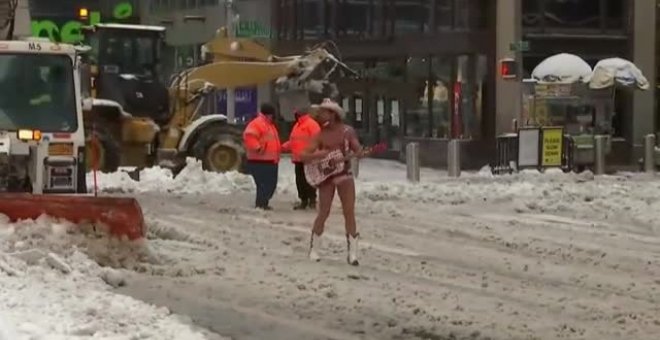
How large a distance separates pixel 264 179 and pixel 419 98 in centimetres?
1586

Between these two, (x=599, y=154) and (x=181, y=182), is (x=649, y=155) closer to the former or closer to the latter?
(x=599, y=154)

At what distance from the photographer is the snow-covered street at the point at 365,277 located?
9641mm

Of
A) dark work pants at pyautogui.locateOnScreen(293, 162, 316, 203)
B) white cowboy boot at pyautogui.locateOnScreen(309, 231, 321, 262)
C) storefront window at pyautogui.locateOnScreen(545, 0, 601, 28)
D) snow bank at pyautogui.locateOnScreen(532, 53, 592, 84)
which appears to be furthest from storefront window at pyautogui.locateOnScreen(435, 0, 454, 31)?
white cowboy boot at pyautogui.locateOnScreen(309, 231, 321, 262)

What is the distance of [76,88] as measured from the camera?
1641 centimetres

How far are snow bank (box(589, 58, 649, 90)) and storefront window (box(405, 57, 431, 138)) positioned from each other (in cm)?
502

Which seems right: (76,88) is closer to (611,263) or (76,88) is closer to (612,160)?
(611,263)

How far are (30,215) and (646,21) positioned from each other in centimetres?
2439

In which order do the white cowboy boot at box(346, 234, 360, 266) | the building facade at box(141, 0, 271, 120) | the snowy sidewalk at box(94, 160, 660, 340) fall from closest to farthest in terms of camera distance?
the snowy sidewalk at box(94, 160, 660, 340)
the white cowboy boot at box(346, 234, 360, 266)
the building facade at box(141, 0, 271, 120)

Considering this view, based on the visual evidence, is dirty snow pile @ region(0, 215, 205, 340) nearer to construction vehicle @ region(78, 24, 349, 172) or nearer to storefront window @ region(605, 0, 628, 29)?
construction vehicle @ region(78, 24, 349, 172)

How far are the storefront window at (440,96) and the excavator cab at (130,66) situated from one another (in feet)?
35.5

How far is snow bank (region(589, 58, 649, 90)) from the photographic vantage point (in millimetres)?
30703

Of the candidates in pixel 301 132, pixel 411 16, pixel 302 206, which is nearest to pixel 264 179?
pixel 302 206

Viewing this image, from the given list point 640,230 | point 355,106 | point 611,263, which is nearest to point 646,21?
point 355,106

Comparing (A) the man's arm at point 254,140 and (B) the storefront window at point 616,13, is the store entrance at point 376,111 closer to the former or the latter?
(B) the storefront window at point 616,13
